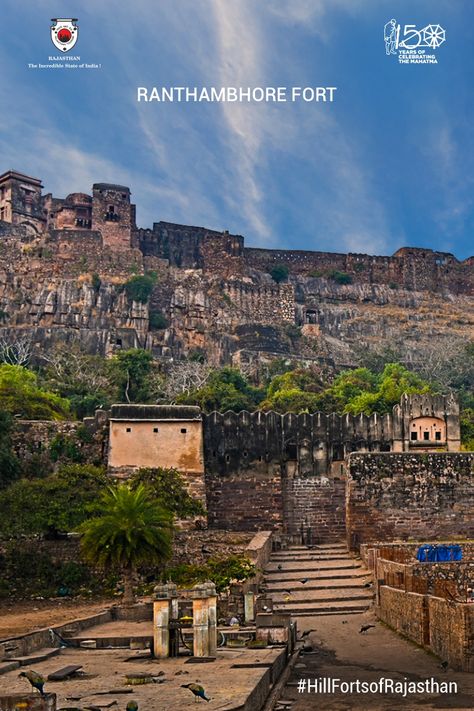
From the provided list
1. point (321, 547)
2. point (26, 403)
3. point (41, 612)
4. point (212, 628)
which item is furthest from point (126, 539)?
point (26, 403)

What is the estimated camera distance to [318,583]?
21.0 meters

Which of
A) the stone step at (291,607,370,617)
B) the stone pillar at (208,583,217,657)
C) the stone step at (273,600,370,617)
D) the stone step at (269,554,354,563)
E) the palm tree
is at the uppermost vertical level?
the palm tree

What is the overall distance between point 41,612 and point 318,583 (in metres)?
6.17

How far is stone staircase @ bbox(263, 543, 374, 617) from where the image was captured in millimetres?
19172

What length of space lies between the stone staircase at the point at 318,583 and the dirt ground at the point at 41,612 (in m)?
3.91

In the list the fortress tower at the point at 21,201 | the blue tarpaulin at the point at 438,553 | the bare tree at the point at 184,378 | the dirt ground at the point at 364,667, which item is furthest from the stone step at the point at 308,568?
the fortress tower at the point at 21,201

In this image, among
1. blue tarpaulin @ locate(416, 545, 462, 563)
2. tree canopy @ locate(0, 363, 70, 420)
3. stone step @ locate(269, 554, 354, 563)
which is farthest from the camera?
tree canopy @ locate(0, 363, 70, 420)

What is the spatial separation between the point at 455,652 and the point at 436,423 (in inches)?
847

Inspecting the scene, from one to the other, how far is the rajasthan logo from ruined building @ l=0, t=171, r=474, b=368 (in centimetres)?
3279

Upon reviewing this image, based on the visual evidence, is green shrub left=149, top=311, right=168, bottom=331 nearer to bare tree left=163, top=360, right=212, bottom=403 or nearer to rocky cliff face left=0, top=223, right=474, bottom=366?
rocky cliff face left=0, top=223, right=474, bottom=366

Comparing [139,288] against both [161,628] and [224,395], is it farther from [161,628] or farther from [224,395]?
[161,628]

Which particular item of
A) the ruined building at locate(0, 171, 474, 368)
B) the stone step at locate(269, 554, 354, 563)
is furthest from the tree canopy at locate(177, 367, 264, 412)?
the stone step at locate(269, 554, 354, 563)

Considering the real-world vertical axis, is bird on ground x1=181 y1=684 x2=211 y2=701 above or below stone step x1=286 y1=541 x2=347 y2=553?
above

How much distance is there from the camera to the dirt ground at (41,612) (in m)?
17.8
